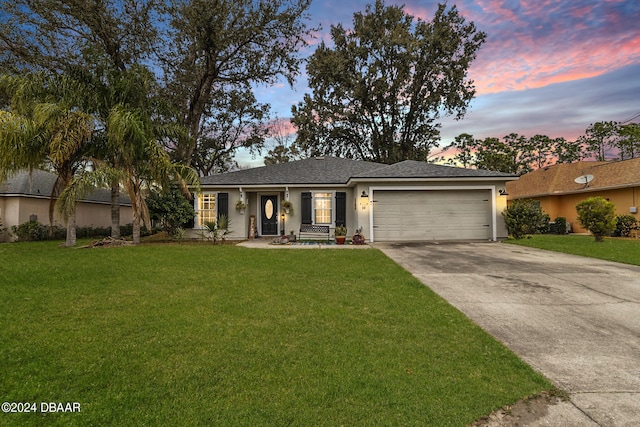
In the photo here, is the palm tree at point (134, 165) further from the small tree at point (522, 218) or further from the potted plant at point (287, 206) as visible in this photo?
the small tree at point (522, 218)

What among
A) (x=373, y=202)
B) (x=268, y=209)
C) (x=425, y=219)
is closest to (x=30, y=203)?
(x=268, y=209)

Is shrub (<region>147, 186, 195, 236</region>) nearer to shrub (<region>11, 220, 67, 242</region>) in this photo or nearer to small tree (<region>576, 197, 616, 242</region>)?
shrub (<region>11, 220, 67, 242</region>)

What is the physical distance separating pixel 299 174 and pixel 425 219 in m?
6.14

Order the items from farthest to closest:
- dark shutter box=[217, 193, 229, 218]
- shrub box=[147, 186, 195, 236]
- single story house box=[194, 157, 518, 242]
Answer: dark shutter box=[217, 193, 229, 218] < shrub box=[147, 186, 195, 236] < single story house box=[194, 157, 518, 242]

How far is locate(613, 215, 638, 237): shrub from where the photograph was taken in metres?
14.6

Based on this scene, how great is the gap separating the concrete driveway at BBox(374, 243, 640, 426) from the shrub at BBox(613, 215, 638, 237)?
369 inches

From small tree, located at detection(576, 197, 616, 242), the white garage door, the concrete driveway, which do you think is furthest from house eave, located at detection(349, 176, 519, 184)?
the concrete driveway

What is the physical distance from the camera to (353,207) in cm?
1431

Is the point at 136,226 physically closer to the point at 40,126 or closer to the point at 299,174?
the point at 40,126

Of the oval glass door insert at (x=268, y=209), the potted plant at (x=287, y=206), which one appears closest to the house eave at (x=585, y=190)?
the potted plant at (x=287, y=206)

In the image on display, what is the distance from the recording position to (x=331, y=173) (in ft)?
50.7

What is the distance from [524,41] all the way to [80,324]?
Answer: 15817 millimetres

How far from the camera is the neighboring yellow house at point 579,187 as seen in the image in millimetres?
15727

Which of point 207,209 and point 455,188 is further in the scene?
point 207,209
